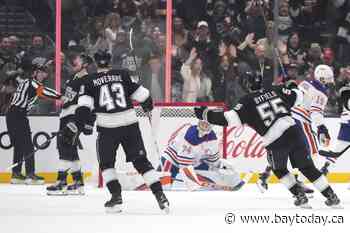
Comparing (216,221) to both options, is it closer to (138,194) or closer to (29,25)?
(138,194)

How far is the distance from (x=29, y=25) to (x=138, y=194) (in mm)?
2791

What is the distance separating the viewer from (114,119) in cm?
983

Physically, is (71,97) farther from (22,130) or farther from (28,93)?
(22,130)

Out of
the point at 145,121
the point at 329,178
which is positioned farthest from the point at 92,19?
the point at 329,178

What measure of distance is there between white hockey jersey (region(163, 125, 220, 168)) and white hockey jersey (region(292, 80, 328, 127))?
3.21ft

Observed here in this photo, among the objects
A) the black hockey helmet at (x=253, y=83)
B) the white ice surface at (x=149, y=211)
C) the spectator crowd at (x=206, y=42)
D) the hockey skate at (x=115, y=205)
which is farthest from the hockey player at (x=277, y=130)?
the spectator crowd at (x=206, y=42)

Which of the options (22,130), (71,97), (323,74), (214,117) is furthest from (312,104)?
(22,130)

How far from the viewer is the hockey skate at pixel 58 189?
38.1 feet

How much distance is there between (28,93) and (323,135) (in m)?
3.47

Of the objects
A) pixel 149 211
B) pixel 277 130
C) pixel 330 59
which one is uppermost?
pixel 330 59

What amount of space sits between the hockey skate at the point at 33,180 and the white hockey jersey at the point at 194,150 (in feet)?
5.31

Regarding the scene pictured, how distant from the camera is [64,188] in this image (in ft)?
38.6

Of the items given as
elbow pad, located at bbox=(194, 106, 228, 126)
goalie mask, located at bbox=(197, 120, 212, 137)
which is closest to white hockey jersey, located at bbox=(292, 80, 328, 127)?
goalie mask, located at bbox=(197, 120, 212, 137)

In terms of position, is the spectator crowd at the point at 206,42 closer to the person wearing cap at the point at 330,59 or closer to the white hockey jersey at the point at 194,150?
the person wearing cap at the point at 330,59
